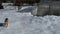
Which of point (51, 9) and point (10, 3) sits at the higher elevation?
point (51, 9)

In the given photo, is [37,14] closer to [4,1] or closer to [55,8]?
[55,8]

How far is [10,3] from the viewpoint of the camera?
2075 centimetres

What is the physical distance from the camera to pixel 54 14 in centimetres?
874

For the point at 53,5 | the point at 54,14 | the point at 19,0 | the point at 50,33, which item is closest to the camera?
the point at 50,33

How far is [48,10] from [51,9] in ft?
0.65

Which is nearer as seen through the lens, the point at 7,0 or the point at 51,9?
the point at 51,9

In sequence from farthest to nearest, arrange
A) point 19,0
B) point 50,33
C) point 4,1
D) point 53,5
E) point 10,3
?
point 4,1 < point 10,3 < point 19,0 < point 53,5 < point 50,33

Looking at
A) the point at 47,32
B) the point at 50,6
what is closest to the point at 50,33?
the point at 47,32

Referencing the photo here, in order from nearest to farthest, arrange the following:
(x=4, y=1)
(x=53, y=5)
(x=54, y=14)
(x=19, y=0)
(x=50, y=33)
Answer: (x=50, y=33), (x=54, y=14), (x=53, y=5), (x=19, y=0), (x=4, y=1)

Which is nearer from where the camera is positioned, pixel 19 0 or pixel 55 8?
pixel 55 8

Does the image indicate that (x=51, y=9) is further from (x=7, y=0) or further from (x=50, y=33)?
(x=7, y=0)

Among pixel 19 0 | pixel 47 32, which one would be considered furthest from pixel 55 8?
pixel 19 0

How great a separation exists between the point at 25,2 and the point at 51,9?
9948mm

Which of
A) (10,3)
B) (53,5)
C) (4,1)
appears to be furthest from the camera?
(4,1)
